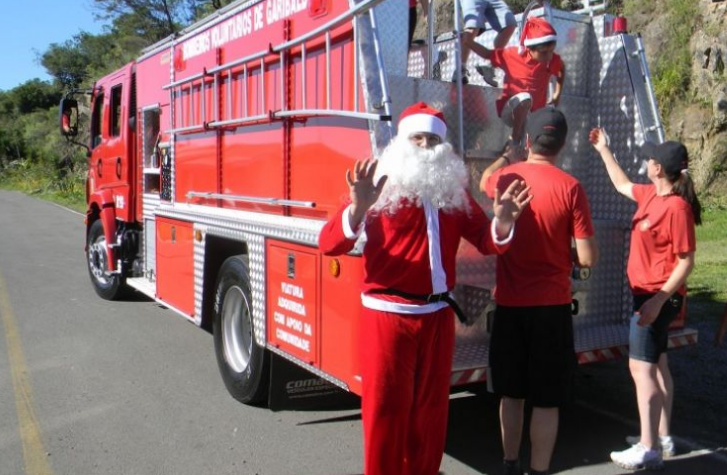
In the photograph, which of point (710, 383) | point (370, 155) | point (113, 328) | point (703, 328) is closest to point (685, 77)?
point (703, 328)

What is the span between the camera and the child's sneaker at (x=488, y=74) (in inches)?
219

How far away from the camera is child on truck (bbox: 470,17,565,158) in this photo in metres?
4.76

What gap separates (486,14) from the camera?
544 centimetres

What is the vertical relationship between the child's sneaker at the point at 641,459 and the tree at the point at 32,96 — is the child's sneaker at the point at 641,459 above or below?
Answer: below

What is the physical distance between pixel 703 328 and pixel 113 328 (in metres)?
6.20

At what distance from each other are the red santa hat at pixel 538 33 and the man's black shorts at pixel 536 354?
6.38 ft

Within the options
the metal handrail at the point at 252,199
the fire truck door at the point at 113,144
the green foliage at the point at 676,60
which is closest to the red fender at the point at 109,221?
the fire truck door at the point at 113,144

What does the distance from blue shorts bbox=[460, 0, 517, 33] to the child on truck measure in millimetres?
351

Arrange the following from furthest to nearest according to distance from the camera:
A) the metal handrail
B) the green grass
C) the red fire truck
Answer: the green grass
the metal handrail
the red fire truck

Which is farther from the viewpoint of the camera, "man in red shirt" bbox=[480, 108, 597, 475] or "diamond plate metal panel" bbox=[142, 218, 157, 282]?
"diamond plate metal panel" bbox=[142, 218, 157, 282]

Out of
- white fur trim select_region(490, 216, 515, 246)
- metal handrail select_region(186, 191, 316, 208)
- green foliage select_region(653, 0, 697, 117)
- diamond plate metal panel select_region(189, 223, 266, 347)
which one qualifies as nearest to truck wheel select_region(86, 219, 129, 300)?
metal handrail select_region(186, 191, 316, 208)

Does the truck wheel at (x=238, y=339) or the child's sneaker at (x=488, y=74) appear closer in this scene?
the truck wheel at (x=238, y=339)

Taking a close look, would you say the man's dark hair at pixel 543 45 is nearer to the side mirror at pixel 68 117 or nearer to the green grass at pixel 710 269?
the green grass at pixel 710 269

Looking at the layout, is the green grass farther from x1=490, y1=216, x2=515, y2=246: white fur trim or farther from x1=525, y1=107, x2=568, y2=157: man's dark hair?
x1=490, y1=216, x2=515, y2=246: white fur trim
